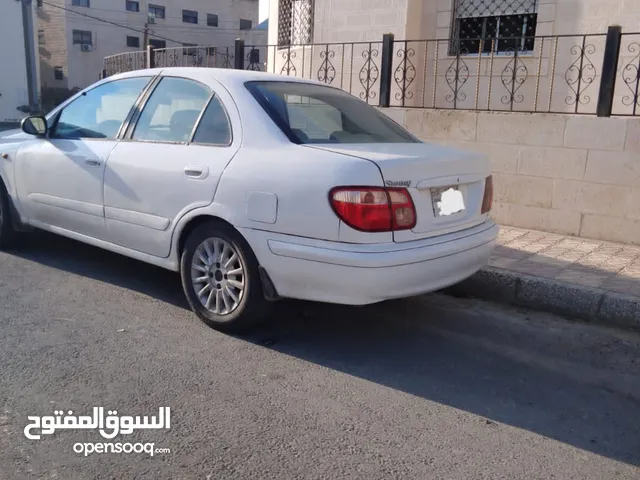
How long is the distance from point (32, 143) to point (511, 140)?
451 cm

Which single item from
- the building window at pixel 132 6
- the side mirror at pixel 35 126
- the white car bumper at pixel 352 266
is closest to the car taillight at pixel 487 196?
the white car bumper at pixel 352 266

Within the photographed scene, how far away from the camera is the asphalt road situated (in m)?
2.69

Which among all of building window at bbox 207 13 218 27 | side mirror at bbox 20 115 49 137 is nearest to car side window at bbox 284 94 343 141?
side mirror at bbox 20 115 49 137

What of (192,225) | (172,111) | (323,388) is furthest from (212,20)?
(323,388)

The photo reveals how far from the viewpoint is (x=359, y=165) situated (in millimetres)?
3453

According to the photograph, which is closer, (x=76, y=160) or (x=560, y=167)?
(x=76, y=160)

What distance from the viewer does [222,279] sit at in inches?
156

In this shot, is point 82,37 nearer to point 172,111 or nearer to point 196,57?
point 196,57

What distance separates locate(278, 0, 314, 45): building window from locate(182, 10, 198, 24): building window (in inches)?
1781

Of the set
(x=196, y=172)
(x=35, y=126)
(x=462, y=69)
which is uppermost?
(x=462, y=69)

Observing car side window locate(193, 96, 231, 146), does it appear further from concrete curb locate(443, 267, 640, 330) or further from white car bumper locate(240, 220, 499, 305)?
concrete curb locate(443, 267, 640, 330)

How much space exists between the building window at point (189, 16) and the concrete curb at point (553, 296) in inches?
2078

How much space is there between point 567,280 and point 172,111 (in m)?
3.12

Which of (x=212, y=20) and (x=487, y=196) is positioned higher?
(x=212, y=20)
